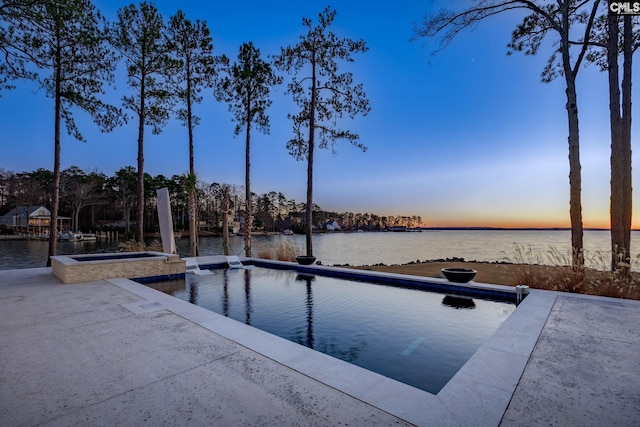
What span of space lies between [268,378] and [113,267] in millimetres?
5739

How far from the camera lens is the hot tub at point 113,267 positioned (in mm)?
5750

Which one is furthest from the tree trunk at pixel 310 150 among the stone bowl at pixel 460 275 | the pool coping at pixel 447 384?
the pool coping at pixel 447 384

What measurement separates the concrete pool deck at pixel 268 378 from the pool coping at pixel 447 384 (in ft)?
0.03

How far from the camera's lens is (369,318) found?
14.3 feet

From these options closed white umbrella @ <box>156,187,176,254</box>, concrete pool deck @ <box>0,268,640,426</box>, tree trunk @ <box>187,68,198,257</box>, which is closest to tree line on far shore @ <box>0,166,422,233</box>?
tree trunk @ <box>187,68,198,257</box>

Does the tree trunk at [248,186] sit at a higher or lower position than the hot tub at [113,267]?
higher

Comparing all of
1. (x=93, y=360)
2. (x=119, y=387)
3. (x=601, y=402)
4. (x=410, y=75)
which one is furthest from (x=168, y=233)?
(x=410, y=75)

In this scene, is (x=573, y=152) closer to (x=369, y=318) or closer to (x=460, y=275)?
(x=460, y=275)

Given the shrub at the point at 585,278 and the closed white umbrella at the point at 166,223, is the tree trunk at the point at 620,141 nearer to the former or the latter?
the shrub at the point at 585,278

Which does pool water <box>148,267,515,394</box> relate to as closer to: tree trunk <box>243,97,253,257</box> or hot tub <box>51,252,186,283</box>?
hot tub <box>51,252,186,283</box>

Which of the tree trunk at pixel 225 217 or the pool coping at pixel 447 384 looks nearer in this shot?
the pool coping at pixel 447 384

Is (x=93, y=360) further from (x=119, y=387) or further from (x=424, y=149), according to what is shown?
(x=424, y=149)

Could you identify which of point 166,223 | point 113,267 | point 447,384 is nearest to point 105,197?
point 166,223

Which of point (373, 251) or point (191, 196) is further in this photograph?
point (373, 251)
